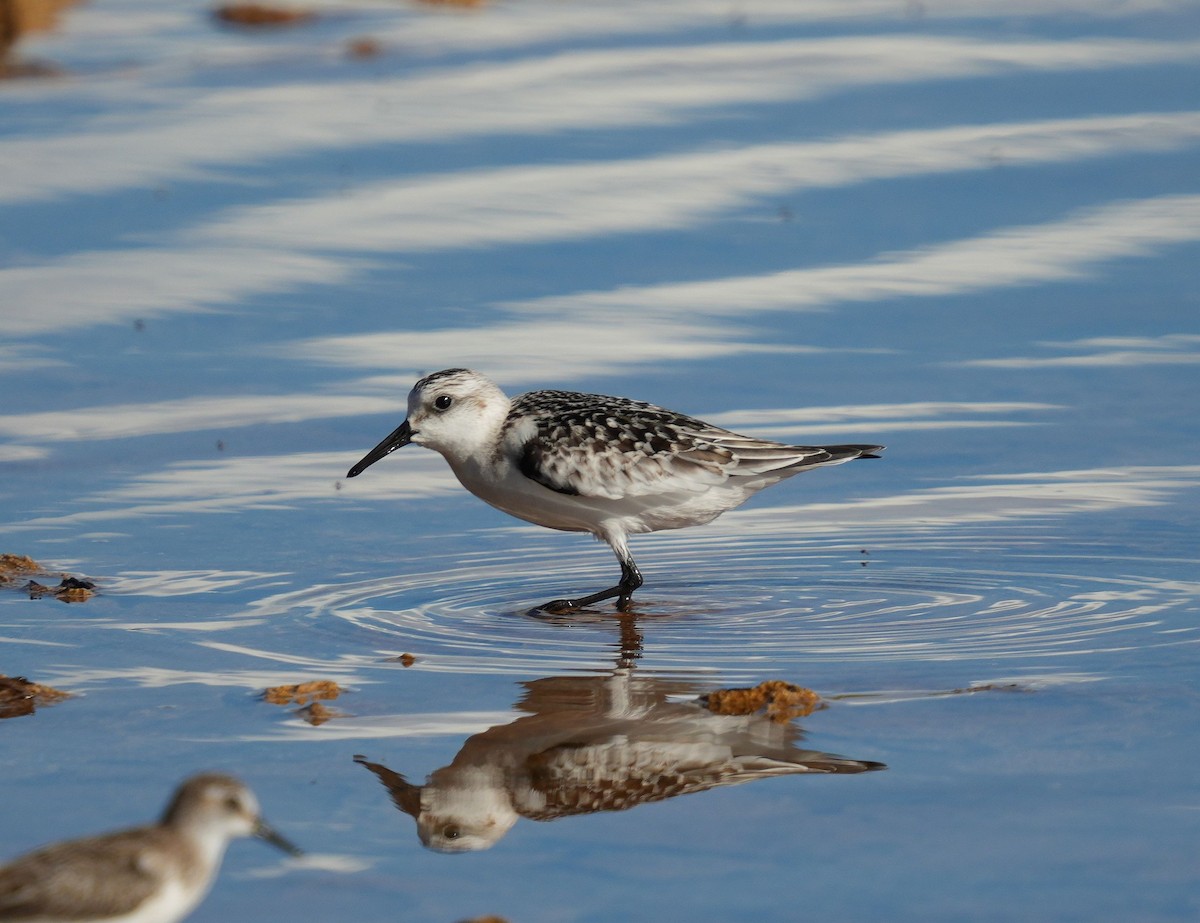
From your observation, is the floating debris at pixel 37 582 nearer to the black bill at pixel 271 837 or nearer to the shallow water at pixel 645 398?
the shallow water at pixel 645 398

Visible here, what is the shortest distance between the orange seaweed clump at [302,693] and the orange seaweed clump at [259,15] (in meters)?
14.6

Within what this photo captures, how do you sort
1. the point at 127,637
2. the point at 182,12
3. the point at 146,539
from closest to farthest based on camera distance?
the point at 127,637, the point at 146,539, the point at 182,12

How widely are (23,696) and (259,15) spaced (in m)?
14.8

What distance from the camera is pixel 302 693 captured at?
693cm

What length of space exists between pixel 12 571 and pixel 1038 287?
654 centimetres

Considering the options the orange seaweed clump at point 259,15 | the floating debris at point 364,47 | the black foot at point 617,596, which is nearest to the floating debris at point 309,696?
the black foot at point 617,596

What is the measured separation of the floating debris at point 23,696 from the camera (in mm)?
6816

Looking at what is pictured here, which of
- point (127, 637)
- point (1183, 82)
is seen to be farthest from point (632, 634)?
point (1183, 82)

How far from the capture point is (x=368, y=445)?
10297mm

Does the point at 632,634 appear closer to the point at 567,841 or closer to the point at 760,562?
the point at 760,562

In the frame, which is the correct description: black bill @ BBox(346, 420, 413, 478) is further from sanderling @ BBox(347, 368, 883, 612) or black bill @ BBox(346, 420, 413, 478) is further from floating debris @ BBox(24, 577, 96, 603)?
floating debris @ BBox(24, 577, 96, 603)

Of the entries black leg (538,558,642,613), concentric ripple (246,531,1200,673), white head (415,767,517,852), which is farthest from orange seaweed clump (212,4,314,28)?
white head (415,767,517,852)

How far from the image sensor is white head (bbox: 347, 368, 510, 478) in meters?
8.61

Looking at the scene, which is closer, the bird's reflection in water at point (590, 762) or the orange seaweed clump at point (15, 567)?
the bird's reflection in water at point (590, 762)
